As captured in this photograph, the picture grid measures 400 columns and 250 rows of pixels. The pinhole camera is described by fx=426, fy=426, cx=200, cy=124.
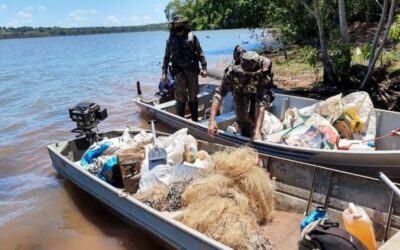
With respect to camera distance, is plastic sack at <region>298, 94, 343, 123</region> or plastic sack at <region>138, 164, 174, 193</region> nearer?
plastic sack at <region>138, 164, 174, 193</region>

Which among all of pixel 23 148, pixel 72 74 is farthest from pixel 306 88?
Result: pixel 72 74

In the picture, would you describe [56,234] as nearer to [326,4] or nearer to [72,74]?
[326,4]

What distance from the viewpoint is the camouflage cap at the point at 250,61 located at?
18.4 feet

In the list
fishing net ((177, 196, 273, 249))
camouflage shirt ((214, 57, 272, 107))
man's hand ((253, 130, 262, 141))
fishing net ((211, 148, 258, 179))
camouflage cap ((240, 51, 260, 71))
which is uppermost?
camouflage cap ((240, 51, 260, 71))

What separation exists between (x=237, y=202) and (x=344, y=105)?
→ 108 inches

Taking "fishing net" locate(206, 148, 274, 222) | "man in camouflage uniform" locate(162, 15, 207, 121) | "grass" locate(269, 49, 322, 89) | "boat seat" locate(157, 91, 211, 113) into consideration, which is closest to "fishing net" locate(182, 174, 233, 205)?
"fishing net" locate(206, 148, 274, 222)

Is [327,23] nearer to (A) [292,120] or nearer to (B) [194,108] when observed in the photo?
(B) [194,108]

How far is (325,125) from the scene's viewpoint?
5.82 meters

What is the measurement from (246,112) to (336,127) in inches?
52.4

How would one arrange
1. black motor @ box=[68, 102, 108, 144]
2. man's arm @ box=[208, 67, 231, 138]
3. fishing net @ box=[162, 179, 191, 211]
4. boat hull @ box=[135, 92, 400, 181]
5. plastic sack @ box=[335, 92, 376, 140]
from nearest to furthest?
fishing net @ box=[162, 179, 191, 211], boat hull @ box=[135, 92, 400, 181], man's arm @ box=[208, 67, 231, 138], plastic sack @ box=[335, 92, 376, 140], black motor @ box=[68, 102, 108, 144]

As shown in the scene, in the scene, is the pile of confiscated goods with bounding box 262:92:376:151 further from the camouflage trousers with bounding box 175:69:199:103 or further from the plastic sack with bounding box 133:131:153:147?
the camouflage trousers with bounding box 175:69:199:103

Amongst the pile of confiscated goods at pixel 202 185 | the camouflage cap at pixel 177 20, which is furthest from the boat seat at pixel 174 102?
the pile of confiscated goods at pixel 202 185

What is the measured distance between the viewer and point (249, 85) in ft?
18.9

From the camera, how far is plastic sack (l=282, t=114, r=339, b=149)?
19.0ft
